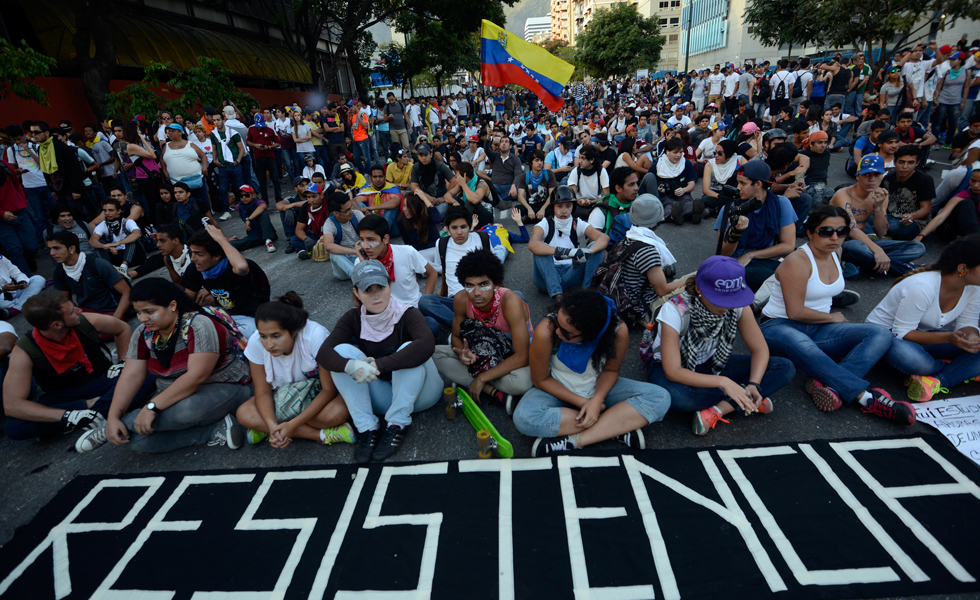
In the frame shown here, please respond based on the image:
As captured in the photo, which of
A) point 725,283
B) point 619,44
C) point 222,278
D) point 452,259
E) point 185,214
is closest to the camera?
point 725,283

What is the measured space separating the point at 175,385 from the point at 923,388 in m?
5.30

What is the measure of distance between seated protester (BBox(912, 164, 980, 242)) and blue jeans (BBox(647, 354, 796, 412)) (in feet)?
12.8

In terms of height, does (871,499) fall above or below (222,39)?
below

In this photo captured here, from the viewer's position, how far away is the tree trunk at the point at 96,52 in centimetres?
1275

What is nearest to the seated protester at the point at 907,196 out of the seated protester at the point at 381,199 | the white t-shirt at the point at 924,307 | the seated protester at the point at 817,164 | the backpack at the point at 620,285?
the seated protester at the point at 817,164

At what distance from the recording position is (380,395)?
358 centimetres

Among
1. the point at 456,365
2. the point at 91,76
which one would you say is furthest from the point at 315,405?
the point at 91,76

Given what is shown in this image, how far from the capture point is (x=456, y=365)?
12.5 ft

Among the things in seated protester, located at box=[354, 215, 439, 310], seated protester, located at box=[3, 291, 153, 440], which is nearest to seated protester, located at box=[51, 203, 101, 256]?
seated protester, located at box=[3, 291, 153, 440]

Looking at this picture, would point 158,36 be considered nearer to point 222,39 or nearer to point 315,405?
point 222,39

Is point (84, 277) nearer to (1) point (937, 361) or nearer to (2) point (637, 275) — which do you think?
(2) point (637, 275)

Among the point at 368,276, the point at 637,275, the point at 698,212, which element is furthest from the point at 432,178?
the point at 368,276

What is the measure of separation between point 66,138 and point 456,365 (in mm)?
11525

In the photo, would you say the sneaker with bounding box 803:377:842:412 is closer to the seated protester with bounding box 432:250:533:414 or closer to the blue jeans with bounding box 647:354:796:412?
the blue jeans with bounding box 647:354:796:412
